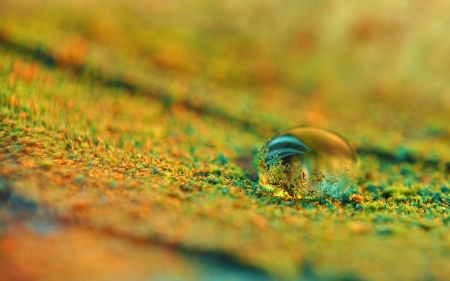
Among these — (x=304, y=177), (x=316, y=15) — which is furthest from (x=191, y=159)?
(x=316, y=15)

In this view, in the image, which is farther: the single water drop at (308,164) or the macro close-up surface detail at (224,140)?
the single water drop at (308,164)

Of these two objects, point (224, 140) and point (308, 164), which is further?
point (224, 140)

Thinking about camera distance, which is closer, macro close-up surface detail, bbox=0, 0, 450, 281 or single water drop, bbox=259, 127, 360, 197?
macro close-up surface detail, bbox=0, 0, 450, 281

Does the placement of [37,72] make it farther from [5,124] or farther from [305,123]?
[305,123]

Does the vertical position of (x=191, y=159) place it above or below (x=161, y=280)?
above

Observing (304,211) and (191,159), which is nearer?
(304,211)
